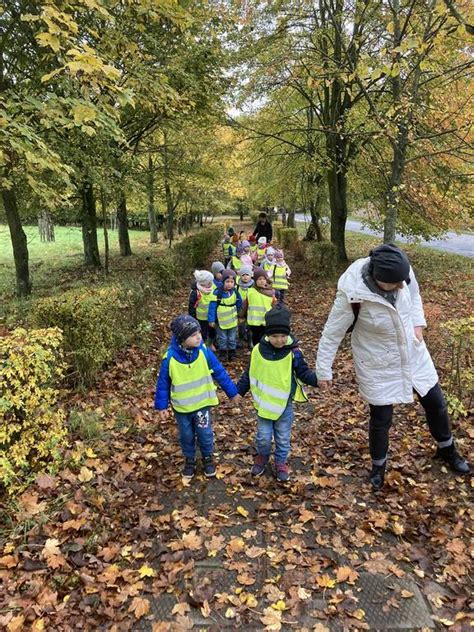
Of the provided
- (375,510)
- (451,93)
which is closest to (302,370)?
(375,510)

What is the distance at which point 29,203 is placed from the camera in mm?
10906

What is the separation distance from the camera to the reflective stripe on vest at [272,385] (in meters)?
3.69

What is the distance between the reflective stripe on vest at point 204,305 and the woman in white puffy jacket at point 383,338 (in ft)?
12.0

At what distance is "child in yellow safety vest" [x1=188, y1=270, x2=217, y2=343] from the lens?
6.62 m

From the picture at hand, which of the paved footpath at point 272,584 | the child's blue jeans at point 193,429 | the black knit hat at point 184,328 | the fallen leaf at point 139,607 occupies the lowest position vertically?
the paved footpath at point 272,584

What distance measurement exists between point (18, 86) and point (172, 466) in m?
8.05

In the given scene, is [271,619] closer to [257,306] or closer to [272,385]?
[272,385]

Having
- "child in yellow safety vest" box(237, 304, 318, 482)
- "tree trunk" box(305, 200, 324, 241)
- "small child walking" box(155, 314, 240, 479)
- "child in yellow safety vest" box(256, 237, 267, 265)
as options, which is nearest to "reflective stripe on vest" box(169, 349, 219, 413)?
"small child walking" box(155, 314, 240, 479)

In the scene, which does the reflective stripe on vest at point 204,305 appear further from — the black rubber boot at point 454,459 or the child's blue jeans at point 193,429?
the black rubber boot at point 454,459

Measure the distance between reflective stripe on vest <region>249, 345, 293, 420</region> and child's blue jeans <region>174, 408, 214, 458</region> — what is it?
0.55 m

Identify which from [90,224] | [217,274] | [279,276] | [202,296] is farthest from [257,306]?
[90,224]

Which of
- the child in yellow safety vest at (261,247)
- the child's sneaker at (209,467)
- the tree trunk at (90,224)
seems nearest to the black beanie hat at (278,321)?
the child's sneaker at (209,467)

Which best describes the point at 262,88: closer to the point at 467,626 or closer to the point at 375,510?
the point at 375,510

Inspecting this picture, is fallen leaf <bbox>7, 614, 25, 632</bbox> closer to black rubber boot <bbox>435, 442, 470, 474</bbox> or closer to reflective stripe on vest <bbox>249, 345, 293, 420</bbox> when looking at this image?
reflective stripe on vest <bbox>249, 345, 293, 420</bbox>
